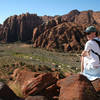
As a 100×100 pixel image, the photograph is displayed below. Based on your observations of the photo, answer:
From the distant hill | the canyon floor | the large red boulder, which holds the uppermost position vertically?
the distant hill

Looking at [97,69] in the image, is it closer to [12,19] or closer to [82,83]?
[82,83]

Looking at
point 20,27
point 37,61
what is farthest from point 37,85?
point 20,27

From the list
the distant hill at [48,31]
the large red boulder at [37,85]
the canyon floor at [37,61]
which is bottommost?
the canyon floor at [37,61]

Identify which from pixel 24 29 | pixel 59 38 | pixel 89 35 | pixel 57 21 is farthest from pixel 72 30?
pixel 89 35

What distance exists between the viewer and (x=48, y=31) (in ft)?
219


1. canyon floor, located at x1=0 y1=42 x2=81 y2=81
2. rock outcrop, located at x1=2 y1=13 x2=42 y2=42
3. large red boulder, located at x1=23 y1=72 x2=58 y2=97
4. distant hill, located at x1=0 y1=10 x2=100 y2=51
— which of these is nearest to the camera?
large red boulder, located at x1=23 y1=72 x2=58 y2=97

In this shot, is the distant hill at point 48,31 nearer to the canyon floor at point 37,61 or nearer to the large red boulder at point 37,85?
the canyon floor at point 37,61

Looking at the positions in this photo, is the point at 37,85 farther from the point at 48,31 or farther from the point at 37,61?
the point at 48,31

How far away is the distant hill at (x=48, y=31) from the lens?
2312 inches

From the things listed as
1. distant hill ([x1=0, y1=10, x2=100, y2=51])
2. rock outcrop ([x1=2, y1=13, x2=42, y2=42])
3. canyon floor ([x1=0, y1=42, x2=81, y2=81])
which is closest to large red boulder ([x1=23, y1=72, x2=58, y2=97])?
canyon floor ([x1=0, y1=42, x2=81, y2=81])

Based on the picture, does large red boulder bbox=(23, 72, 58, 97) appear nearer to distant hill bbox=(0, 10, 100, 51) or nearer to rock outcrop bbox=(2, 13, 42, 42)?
distant hill bbox=(0, 10, 100, 51)

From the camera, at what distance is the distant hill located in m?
58.7

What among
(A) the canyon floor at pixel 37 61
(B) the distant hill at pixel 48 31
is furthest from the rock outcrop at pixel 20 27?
(A) the canyon floor at pixel 37 61

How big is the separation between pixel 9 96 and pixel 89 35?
3414 mm
